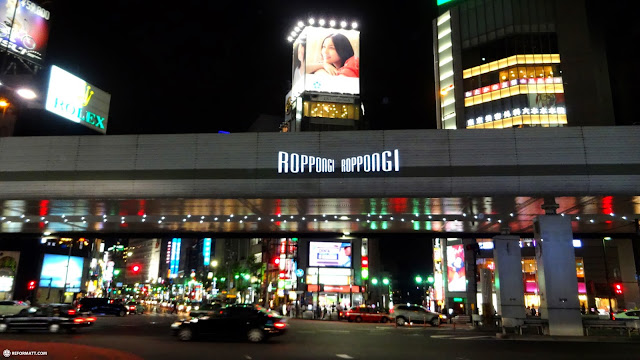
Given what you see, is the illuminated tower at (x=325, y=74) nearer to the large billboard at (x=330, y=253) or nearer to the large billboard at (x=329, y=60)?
the large billboard at (x=329, y=60)

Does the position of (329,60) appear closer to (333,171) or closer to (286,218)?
(286,218)

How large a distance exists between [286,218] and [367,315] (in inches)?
682

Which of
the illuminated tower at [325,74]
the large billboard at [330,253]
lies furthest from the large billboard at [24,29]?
Answer: the illuminated tower at [325,74]

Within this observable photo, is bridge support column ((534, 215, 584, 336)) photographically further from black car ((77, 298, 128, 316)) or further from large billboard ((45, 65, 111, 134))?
black car ((77, 298, 128, 316))

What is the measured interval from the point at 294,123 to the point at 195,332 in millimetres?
75884

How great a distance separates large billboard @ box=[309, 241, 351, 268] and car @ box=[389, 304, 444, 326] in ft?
98.1

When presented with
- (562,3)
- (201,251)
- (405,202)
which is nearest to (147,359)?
(405,202)

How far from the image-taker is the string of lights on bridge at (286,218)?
2927 cm

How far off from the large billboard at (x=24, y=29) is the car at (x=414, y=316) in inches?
1306

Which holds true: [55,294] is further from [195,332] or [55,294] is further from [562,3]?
[562,3]

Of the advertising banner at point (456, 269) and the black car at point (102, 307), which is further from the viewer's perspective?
the advertising banner at point (456, 269)

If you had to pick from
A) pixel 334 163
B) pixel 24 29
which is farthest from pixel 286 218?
pixel 24 29

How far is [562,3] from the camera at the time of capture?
244 ft

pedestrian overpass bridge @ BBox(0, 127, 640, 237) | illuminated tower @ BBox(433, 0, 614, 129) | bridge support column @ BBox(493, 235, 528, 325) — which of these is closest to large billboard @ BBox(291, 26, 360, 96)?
illuminated tower @ BBox(433, 0, 614, 129)
